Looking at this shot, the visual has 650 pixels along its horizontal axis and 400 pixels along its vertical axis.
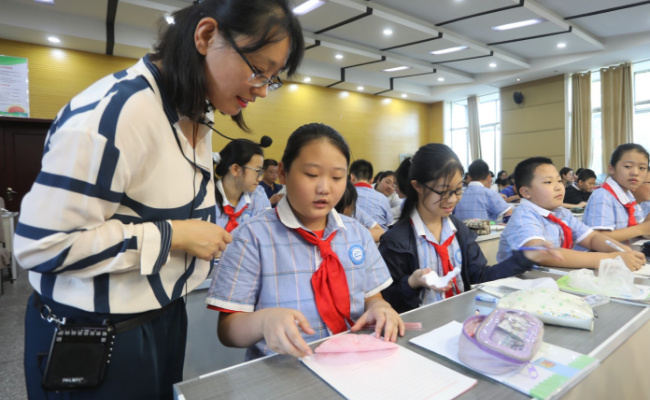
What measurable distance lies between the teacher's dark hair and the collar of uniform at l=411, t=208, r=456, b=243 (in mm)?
1066

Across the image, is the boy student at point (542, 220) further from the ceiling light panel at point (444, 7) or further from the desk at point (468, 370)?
the ceiling light panel at point (444, 7)

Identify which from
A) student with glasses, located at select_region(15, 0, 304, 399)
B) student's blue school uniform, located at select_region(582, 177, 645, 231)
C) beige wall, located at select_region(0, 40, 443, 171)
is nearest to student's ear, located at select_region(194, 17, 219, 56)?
student with glasses, located at select_region(15, 0, 304, 399)

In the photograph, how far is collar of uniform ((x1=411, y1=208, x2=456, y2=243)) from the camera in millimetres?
1661

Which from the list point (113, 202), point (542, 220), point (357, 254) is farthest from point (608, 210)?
point (113, 202)

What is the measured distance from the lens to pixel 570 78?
9672mm

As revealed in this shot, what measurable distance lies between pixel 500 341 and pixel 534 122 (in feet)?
36.2

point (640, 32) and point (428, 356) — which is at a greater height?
point (640, 32)

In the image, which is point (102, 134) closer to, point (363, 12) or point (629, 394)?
point (629, 394)

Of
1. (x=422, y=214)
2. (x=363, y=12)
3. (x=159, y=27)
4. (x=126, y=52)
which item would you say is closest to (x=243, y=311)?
(x=159, y=27)

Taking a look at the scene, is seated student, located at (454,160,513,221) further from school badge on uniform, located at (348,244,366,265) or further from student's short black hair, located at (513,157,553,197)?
school badge on uniform, located at (348,244,366,265)

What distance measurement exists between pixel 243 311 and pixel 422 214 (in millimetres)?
985

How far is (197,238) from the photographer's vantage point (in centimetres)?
79

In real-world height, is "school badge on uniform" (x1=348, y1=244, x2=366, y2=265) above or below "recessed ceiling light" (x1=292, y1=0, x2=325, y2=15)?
below

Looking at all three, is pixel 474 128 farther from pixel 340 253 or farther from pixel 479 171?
pixel 340 253
